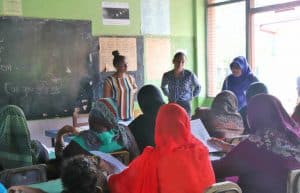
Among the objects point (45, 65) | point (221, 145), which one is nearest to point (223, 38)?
point (45, 65)

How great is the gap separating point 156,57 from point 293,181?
4.38 meters

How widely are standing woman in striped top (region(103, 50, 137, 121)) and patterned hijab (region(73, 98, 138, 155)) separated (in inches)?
79.0

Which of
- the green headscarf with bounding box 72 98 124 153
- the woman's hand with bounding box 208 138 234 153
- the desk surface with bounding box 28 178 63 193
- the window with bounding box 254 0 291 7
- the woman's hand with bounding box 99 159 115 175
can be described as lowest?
the desk surface with bounding box 28 178 63 193

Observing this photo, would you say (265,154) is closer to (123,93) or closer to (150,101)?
(150,101)

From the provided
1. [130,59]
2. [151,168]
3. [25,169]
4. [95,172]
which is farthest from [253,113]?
[130,59]

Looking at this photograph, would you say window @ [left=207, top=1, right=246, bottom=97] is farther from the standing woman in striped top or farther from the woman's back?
the woman's back

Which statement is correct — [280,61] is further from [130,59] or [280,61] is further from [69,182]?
[69,182]

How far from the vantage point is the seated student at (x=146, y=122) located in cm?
305

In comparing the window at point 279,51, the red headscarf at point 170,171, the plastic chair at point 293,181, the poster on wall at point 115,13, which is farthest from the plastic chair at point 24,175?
the window at point 279,51

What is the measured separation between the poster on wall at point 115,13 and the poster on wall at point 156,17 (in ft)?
1.11

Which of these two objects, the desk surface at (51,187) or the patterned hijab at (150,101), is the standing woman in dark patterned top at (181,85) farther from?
the desk surface at (51,187)

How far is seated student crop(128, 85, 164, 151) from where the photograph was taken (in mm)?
3049

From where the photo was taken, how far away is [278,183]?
2.17 m

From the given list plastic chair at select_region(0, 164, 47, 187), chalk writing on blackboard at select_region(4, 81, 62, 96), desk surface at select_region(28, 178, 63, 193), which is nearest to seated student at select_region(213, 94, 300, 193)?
desk surface at select_region(28, 178, 63, 193)
